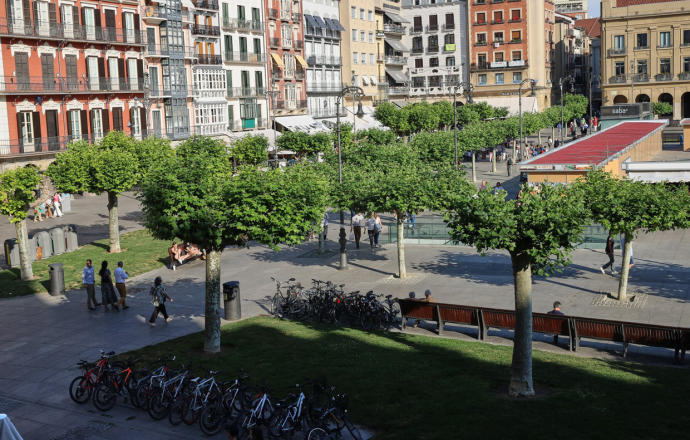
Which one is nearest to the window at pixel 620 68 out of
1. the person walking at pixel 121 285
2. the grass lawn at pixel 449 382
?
the grass lawn at pixel 449 382

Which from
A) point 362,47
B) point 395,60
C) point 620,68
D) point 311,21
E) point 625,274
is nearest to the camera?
point 625,274

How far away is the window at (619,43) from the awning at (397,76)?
28918 mm

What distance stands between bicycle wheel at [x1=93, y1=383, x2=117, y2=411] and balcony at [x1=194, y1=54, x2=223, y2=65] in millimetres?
51701

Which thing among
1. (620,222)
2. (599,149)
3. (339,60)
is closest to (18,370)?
(620,222)

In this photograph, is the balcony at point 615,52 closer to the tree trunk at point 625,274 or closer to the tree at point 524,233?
the tree trunk at point 625,274

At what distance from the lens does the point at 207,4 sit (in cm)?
6631

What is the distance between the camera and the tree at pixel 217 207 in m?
19.0

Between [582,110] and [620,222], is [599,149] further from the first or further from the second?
[582,110]

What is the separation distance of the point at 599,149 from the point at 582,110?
58.8 m

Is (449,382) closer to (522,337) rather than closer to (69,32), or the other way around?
(522,337)

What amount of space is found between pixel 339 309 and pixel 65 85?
3684 cm

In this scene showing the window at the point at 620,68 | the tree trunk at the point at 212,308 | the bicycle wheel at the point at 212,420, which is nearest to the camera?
the bicycle wheel at the point at 212,420

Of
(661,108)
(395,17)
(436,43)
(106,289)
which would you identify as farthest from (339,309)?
(436,43)

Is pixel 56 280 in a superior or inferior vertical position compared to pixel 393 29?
inferior
